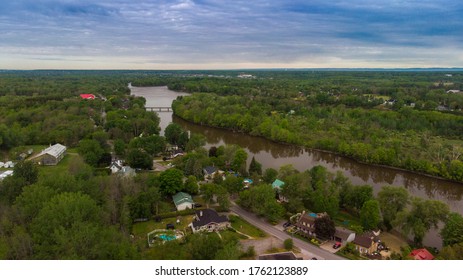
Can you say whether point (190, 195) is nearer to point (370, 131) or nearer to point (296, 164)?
point (296, 164)

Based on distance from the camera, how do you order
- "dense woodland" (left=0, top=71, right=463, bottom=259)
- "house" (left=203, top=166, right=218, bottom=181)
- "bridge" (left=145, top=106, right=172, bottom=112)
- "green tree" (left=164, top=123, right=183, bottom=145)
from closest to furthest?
"dense woodland" (left=0, top=71, right=463, bottom=259) → "house" (left=203, top=166, right=218, bottom=181) → "green tree" (left=164, top=123, right=183, bottom=145) → "bridge" (left=145, top=106, right=172, bottom=112)

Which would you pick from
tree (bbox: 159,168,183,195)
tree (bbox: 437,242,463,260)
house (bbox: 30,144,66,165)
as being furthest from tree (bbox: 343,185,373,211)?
house (bbox: 30,144,66,165)

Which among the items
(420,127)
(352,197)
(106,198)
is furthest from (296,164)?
(420,127)

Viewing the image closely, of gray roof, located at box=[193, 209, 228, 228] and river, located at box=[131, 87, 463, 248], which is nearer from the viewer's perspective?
gray roof, located at box=[193, 209, 228, 228]

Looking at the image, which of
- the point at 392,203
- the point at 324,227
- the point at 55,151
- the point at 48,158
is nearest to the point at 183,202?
the point at 324,227

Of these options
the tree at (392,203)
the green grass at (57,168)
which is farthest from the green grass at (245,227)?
the green grass at (57,168)

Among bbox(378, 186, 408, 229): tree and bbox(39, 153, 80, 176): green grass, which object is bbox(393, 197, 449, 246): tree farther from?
bbox(39, 153, 80, 176): green grass

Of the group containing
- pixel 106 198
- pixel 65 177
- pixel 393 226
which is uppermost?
pixel 65 177
